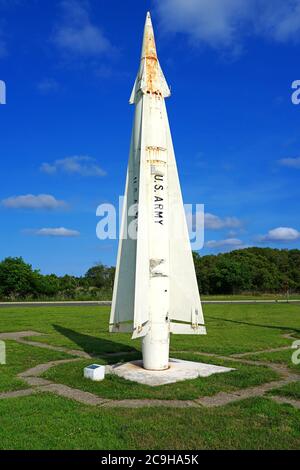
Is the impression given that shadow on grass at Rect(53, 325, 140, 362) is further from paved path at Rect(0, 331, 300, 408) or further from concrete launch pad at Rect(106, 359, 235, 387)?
paved path at Rect(0, 331, 300, 408)

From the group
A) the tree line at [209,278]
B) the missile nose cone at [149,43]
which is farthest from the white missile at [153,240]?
the tree line at [209,278]

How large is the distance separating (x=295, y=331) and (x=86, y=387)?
Answer: 1188cm

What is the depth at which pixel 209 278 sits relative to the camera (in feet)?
210

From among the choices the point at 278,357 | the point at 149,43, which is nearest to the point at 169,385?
the point at 278,357

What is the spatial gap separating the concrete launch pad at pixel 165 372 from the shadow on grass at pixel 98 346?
2539 mm

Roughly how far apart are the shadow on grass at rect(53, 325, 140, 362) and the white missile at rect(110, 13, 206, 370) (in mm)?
2926

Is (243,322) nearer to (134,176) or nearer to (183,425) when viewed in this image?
(134,176)

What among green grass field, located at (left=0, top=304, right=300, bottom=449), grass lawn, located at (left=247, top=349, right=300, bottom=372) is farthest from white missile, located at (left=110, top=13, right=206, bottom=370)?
grass lawn, located at (left=247, top=349, right=300, bottom=372)

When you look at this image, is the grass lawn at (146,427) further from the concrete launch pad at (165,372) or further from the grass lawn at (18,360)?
the concrete launch pad at (165,372)

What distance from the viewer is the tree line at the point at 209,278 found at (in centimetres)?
4962

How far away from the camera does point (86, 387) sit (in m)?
8.73

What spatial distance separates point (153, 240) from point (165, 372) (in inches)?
115

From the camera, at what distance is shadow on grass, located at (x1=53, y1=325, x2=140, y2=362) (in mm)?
13395
